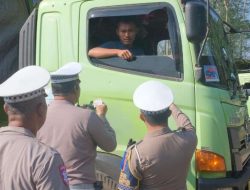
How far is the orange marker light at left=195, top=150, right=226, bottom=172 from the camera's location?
3760 mm

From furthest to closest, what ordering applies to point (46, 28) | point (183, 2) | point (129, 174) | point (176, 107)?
point (46, 28)
point (183, 2)
point (176, 107)
point (129, 174)

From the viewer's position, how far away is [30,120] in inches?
88.8

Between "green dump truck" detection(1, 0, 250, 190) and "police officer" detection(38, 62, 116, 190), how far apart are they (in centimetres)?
66

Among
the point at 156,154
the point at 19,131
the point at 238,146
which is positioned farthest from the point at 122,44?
the point at 19,131

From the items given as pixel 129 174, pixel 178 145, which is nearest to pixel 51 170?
pixel 129 174

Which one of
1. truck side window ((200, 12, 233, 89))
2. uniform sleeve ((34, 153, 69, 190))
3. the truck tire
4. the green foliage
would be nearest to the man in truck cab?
truck side window ((200, 12, 233, 89))

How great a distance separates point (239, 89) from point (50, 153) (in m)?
3.03

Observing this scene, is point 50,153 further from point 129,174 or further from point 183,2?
point 183,2

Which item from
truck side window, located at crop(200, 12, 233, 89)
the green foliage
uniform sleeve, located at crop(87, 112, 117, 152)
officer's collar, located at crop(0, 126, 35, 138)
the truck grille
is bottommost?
the green foliage

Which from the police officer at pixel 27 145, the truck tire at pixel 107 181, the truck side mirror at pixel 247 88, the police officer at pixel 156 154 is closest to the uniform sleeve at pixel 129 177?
the police officer at pixel 156 154

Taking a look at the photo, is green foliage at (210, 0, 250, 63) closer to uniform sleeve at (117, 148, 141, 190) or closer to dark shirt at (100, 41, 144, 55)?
dark shirt at (100, 41, 144, 55)

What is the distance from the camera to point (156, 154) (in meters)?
2.92

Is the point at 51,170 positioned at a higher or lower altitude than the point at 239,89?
higher

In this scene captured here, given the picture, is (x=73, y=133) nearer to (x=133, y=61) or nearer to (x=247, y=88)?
(x=133, y=61)
